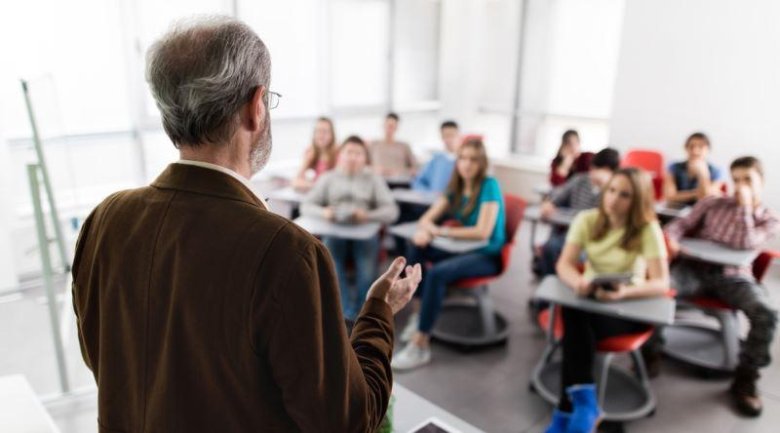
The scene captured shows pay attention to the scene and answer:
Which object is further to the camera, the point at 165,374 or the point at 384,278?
the point at 384,278

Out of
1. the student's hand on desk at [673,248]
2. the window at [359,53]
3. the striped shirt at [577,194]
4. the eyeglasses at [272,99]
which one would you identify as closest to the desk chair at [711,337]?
the student's hand on desk at [673,248]

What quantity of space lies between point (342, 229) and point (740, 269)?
A: 2262mm

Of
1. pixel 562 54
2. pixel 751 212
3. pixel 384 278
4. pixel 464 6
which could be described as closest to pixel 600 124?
pixel 562 54

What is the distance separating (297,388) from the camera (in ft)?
2.88

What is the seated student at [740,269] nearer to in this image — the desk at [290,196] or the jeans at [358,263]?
the jeans at [358,263]

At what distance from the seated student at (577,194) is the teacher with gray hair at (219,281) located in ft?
10.6

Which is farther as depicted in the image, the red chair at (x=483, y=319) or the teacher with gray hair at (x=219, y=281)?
the red chair at (x=483, y=319)

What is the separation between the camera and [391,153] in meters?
5.82

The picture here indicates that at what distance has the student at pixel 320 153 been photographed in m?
5.04

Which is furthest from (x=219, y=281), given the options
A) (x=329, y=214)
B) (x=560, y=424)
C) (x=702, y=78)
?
(x=702, y=78)

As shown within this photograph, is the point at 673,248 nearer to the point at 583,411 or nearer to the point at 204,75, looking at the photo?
the point at 583,411

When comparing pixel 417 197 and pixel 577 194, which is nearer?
pixel 577 194

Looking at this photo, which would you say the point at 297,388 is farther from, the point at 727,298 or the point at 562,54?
the point at 562,54

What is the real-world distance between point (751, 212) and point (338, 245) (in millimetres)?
2486
